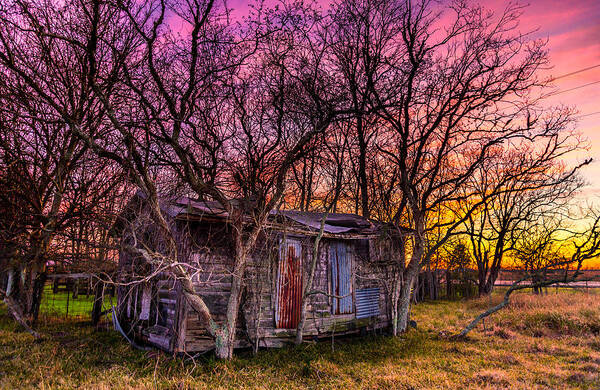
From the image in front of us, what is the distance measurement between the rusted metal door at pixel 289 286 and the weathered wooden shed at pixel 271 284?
1.1 inches

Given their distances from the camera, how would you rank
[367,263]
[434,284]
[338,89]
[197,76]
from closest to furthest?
[197,76] → [367,263] → [338,89] → [434,284]

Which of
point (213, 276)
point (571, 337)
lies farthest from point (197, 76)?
point (571, 337)

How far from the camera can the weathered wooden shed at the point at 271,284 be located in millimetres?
8984

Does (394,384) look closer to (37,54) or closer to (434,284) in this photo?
(37,54)

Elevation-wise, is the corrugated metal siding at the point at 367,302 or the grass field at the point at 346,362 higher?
the corrugated metal siding at the point at 367,302

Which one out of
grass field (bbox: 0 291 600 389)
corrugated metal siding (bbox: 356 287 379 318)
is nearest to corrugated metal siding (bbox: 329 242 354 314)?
corrugated metal siding (bbox: 356 287 379 318)

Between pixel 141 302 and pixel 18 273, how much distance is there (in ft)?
19.7

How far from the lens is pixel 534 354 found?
371 inches

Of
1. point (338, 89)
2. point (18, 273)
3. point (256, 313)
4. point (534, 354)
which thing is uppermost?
point (338, 89)

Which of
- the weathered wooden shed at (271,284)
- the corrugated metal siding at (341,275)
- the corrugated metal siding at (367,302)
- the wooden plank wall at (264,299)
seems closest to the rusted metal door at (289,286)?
the weathered wooden shed at (271,284)

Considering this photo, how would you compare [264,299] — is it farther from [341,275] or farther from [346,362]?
[341,275]

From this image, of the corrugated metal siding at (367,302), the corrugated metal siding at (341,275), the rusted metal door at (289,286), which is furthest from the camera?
the corrugated metal siding at (367,302)

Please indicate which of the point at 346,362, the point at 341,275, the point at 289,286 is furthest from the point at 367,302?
the point at 346,362

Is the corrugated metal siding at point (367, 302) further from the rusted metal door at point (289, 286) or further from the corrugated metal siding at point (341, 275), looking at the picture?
the rusted metal door at point (289, 286)
